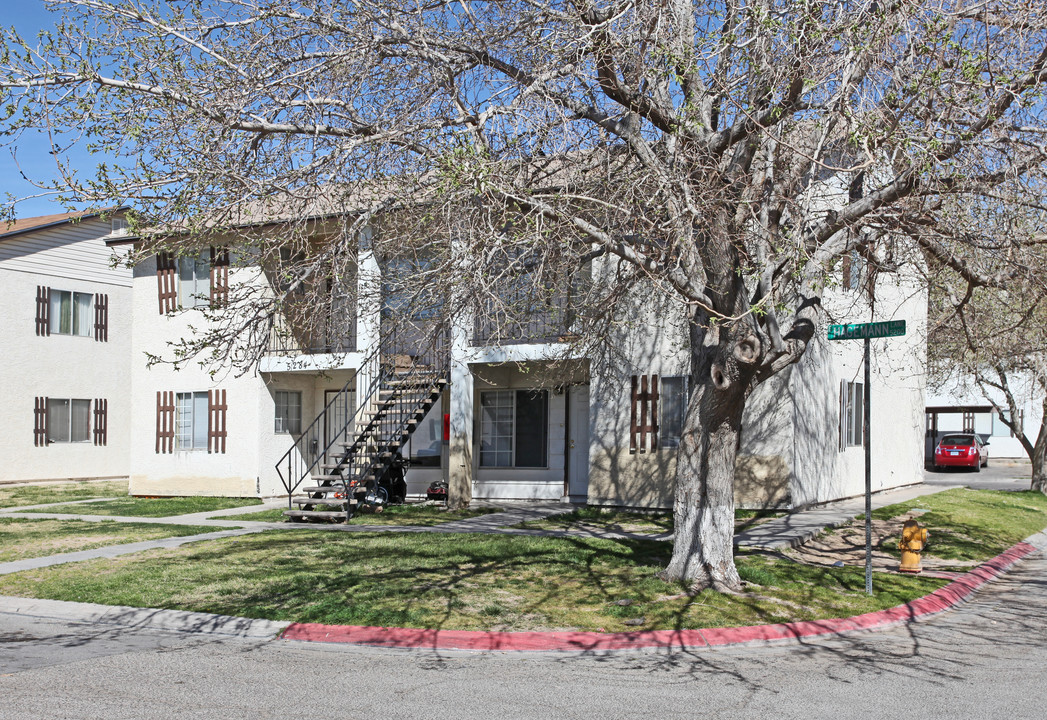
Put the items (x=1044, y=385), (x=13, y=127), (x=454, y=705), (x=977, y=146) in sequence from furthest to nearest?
(x=1044, y=385)
(x=977, y=146)
(x=13, y=127)
(x=454, y=705)

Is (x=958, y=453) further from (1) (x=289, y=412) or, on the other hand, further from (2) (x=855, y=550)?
(1) (x=289, y=412)

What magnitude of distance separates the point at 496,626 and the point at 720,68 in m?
6.22

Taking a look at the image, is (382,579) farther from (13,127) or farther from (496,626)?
(13,127)

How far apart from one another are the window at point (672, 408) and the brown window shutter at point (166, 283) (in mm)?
11545

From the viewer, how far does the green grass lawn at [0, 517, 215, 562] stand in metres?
13.7

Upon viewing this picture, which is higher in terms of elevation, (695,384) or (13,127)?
(13,127)

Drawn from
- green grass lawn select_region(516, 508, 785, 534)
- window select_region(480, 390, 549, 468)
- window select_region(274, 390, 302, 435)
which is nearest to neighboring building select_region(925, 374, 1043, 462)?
window select_region(480, 390, 549, 468)

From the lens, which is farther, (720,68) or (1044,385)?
(1044,385)

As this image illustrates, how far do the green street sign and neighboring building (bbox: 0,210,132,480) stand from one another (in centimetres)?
2124

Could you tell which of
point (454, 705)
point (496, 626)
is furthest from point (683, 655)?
point (454, 705)

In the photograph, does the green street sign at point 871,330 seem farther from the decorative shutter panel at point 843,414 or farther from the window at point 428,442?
the window at point 428,442

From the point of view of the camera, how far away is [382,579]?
35.9 ft

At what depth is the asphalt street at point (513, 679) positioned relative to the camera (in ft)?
21.3

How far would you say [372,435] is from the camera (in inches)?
734
